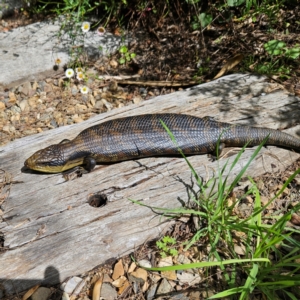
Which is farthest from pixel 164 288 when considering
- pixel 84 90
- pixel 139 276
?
pixel 84 90

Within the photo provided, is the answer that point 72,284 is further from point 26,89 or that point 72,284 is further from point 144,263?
point 26,89

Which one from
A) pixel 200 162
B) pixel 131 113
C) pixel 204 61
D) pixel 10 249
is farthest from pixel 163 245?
pixel 204 61

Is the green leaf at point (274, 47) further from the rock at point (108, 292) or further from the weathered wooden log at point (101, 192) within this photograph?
the rock at point (108, 292)

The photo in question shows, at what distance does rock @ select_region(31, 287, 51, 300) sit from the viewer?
9.76 ft

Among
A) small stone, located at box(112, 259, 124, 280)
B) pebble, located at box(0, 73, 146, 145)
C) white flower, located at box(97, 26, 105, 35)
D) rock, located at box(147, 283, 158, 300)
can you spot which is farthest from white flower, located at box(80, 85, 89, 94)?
rock, located at box(147, 283, 158, 300)

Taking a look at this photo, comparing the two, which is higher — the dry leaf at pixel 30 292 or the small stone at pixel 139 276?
the dry leaf at pixel 30 292

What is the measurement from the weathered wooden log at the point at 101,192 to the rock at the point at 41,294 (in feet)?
0.30

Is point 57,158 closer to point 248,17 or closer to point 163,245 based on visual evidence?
point 163,245

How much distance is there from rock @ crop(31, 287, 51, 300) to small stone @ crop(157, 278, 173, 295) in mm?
1082

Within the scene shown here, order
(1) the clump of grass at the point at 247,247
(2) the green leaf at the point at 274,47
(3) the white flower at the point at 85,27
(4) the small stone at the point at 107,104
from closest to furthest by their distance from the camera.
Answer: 1. (1) the clump of grass at the point at 247,247
2. (2) the green leaf at the point at 274,47
3. (4) the small stone at the point at 107,104
4. (3) the white flower at the point at 85,27

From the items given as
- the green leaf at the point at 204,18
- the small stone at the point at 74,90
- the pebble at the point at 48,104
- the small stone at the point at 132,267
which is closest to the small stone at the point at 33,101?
the pebble at the point at 48,104

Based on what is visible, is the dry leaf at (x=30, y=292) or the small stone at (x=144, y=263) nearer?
the dry leaf at (x=30, y=292)

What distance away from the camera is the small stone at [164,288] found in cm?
313

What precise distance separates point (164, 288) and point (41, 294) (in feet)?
3.92
